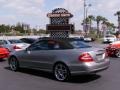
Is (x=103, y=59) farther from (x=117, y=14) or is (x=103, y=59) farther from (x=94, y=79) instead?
(x=117, y=14)

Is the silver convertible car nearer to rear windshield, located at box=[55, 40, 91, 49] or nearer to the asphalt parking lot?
rear windshield, located at box=[55, 40, 91, 49]

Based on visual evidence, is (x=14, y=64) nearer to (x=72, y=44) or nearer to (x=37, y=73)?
(x=37, y=73)

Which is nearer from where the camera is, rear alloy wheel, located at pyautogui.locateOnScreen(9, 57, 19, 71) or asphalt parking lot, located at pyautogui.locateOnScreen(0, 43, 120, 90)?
asphalt parking lot, located at pyautogui.locateOnScreen(0, 43, 120, 90)

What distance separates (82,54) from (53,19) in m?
13.9

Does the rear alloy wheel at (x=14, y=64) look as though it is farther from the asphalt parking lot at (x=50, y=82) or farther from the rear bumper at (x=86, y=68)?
the rear bumper at (x=86, y=68)

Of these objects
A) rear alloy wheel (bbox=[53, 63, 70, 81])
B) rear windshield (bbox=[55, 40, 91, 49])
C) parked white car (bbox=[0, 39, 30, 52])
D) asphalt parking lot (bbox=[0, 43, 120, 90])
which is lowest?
asphalt parking lot (bbox=[0, 43, 120, 90])

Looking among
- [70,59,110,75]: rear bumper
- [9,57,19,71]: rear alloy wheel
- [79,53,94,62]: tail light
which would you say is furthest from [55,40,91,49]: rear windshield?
[9,57,19,71]: rear alloy wheel

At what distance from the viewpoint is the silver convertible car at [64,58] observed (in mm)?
9320

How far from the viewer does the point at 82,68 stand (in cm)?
923

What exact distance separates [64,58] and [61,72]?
21.0 inches

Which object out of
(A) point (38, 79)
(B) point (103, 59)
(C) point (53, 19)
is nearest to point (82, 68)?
(B) point (103, 59)

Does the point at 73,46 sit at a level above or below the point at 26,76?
above

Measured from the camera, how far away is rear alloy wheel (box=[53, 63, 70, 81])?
9.67 metres

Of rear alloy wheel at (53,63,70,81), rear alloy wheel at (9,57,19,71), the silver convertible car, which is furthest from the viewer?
rear alloy wheel at (9,57,19,71)
